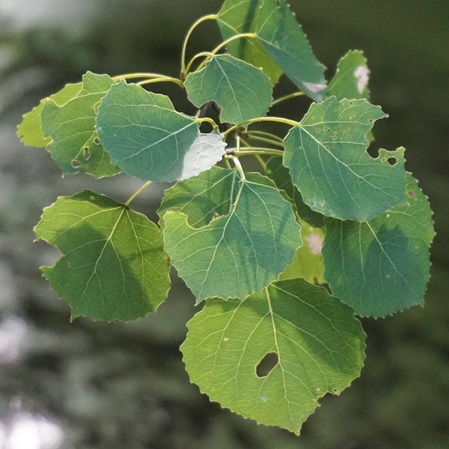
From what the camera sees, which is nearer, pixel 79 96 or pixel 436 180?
pixel 79 96

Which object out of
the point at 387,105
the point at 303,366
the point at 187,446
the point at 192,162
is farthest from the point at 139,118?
the point at 387,105

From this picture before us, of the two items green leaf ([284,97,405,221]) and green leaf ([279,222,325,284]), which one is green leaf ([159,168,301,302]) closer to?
green leaf ([284,97,405,221])

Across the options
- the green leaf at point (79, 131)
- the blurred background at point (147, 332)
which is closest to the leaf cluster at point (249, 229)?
the green leaf at point (79, 131)

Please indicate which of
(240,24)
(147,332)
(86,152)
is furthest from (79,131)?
(147,332)

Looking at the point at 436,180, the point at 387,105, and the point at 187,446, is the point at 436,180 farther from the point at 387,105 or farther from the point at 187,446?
the point at 187,446

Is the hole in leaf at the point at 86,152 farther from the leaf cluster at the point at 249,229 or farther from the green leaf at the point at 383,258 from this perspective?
the green leaf at the point at 383,258
